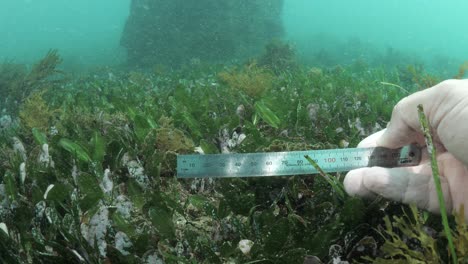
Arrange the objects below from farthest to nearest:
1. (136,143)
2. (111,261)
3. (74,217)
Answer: (136,143) < (74,217) < (111,261)

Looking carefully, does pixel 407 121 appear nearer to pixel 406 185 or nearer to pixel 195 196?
pixel 406 185

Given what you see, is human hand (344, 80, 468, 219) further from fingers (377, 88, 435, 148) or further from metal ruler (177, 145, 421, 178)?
Result: metal ruler (177, 145, 421, 178)

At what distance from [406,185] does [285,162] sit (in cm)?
69

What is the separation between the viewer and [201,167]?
7.60ft

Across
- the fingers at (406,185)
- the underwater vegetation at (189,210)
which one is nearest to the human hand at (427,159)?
the fingers at (406,185)

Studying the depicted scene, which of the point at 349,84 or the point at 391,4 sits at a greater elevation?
the point at 391,4

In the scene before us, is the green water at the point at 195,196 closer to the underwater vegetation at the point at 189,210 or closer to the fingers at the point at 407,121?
the underwater vegetation at the point at 189,210

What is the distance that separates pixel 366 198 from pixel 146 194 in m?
1.14

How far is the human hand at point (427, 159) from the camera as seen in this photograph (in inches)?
57.2

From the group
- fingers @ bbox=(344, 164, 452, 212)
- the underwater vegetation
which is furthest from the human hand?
the underwater vegetation

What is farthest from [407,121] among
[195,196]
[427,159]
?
[195,196]

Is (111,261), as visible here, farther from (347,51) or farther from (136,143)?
(347,51)

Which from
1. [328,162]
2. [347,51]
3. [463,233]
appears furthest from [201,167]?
[347,51]

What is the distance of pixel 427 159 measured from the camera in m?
1.88
